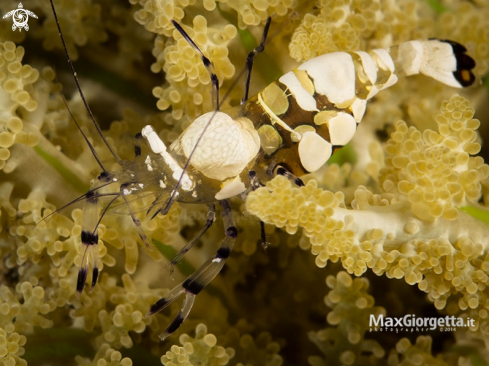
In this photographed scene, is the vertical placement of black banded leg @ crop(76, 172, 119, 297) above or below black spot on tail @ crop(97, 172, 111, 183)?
below

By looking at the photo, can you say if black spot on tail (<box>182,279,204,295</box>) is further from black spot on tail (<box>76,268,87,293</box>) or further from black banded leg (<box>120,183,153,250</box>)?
black spot on tail (<box>76,268,87,293</box>)

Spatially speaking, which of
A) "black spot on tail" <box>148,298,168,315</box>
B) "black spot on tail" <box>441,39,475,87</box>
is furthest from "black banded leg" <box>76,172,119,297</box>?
"black spot on tail" <box>441,39,475,87</box>

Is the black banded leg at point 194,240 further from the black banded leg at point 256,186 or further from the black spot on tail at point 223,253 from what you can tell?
the black banded leg at point 256,186

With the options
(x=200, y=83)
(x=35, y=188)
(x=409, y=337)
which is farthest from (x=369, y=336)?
(x=35, y=188)

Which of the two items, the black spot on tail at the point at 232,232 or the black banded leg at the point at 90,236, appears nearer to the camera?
the black banded leg at the point at 90,236

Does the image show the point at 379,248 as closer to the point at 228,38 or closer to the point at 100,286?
the point at 228,38

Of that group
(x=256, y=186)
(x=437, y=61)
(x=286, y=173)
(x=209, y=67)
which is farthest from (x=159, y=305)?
(x=437, y=61)

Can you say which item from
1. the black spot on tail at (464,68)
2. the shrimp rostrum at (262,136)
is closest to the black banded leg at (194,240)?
the shrimp rostrum at (262,136)
